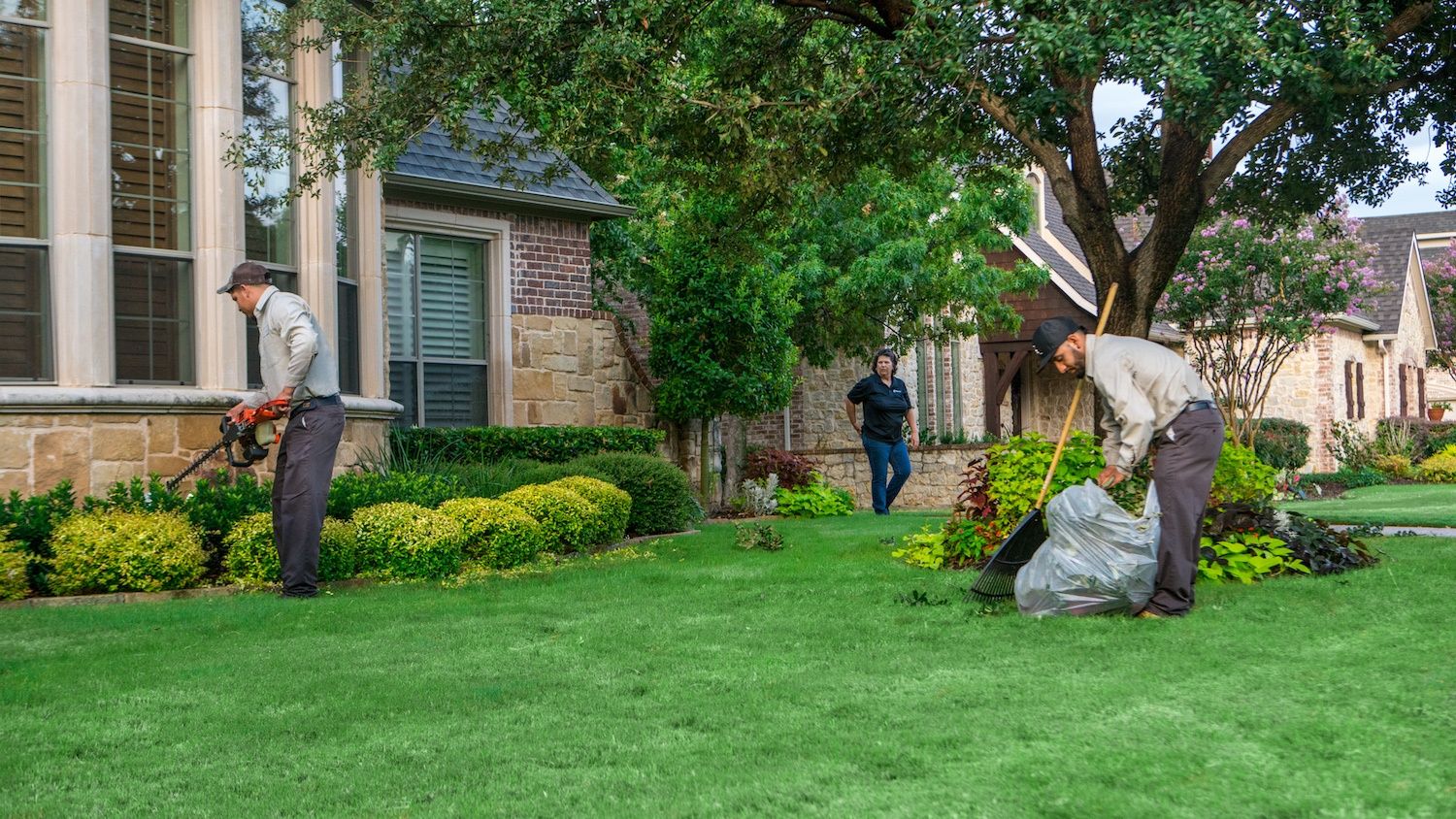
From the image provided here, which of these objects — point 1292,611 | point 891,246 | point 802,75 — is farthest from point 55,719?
point 891,246

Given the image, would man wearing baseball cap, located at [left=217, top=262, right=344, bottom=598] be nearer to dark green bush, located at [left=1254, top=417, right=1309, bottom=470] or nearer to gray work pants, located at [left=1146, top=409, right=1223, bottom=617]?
gray work pants, located at [left=1146, top=409, right=1223, bottom=617]

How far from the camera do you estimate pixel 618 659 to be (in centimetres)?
595

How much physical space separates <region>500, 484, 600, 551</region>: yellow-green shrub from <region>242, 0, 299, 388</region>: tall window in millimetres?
2212

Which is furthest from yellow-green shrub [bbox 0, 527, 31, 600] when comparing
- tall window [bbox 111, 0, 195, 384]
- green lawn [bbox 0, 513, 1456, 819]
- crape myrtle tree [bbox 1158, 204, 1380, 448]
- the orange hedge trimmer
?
crape myrtle tree [bbox 1158, 204, 1380, 448]

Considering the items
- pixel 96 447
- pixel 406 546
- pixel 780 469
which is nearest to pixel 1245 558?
pixel 406 546

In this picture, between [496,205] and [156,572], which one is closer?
[156,572]

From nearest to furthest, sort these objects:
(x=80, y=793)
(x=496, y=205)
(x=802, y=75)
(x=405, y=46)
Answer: (x=80, y=793), (x=405, y=46), (x=802, y=75), (x=496, y=205)

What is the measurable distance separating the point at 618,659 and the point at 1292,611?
11.1 feet

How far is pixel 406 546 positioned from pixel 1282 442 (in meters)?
22.5

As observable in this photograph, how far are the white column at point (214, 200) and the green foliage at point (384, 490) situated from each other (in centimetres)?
117

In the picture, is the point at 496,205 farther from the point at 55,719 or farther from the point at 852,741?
the point at 852,741

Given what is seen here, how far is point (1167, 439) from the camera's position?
6.66 metres

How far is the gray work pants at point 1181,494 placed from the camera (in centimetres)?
655

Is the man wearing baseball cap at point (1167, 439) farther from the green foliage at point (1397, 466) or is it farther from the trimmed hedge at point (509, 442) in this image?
the green foliage at point (1397, 466)
